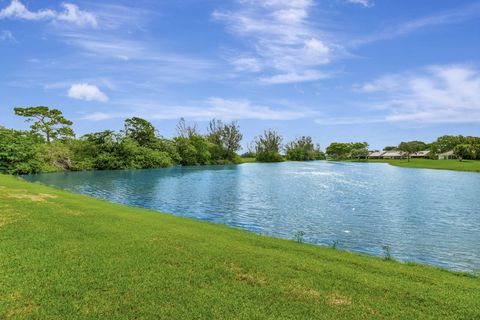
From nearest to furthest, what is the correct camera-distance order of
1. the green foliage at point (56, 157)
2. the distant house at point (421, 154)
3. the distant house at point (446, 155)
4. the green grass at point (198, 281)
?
the green grass at point (198, 281), the green foliage at point (56, 157), the distant house at point (446, 155), the distant house at point (421, 154)

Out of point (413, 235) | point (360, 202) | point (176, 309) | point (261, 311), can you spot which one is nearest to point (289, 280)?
point (261, 311)

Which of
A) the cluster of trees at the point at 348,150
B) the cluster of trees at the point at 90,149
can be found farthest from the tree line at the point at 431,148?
the cluster of trees at the point at 90,149

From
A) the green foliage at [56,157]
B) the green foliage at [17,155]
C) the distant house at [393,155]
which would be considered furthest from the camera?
the distant house at [393,155]

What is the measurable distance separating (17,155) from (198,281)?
52089 mm

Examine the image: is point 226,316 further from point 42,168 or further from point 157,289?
point 42,168

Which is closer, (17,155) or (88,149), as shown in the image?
(17,155)

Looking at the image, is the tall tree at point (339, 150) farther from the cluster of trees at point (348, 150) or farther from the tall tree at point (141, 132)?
the tall tree at point (141, 132)

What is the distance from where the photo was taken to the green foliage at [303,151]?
164 meters

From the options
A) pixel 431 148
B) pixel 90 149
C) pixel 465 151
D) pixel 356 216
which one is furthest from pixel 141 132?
pixel 431 148

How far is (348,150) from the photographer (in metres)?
177

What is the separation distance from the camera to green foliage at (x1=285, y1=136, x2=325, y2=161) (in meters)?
164

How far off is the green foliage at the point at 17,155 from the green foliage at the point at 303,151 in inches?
5016

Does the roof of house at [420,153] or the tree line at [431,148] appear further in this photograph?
the roof of house at [420,153]

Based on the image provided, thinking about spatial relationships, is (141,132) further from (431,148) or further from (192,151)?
(431,148)
